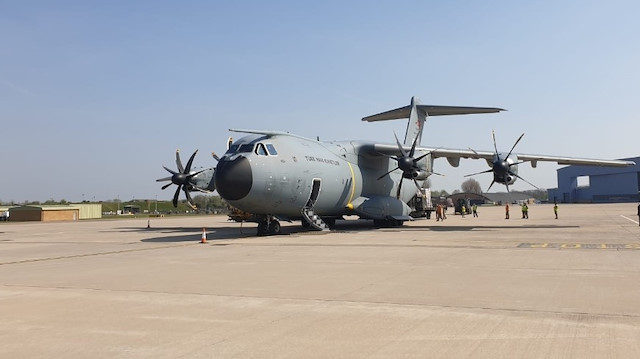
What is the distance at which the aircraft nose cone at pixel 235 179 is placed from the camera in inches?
851

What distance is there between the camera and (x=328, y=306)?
26.2ft

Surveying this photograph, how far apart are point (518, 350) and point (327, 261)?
872 centimetres

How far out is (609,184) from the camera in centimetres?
12962

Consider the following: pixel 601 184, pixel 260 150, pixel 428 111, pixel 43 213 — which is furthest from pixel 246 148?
pixel 601 184

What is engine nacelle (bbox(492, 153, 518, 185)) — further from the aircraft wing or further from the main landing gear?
the main landing gear

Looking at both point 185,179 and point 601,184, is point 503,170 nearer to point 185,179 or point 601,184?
point 185,179

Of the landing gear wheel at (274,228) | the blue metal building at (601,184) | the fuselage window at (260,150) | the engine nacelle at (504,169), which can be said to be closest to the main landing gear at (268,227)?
the landing gear wheel at (274,228)

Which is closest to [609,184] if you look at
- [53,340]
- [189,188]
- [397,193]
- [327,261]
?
[397,193]

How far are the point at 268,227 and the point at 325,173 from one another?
3.98 meters

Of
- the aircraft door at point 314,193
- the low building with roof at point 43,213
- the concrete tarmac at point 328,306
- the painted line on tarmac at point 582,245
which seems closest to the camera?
the concrete tarmac at point 328,306

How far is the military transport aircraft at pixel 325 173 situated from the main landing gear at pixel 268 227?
0.05 meters

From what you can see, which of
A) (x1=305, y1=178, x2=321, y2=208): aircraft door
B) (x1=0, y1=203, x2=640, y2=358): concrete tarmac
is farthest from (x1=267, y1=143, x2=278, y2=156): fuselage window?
(x1=0, y1=203, x2=640, y2=358): concrete tarmac

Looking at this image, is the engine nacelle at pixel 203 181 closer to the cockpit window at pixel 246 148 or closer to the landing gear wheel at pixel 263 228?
the landing gear wheel at pixel 263 228

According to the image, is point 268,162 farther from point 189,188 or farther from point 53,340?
point 53,340
